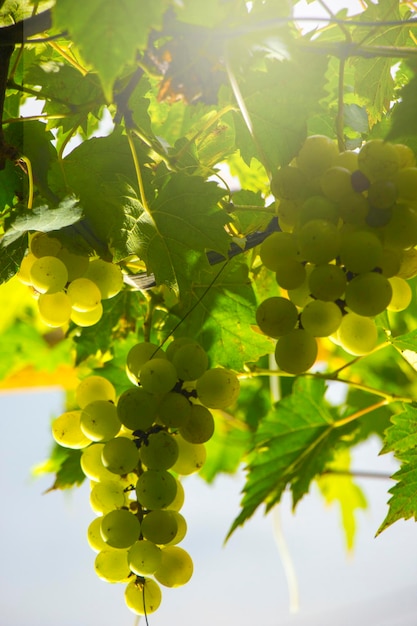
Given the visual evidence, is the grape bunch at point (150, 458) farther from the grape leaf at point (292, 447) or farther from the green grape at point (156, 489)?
the grape leaf at point (292, 447)

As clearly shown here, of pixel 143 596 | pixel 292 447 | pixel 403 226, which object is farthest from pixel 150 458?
pixel 292 447

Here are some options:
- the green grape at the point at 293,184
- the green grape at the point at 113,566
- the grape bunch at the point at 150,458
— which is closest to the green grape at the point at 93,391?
the grape bunch at the point at 150,458

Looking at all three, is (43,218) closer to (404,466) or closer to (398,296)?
(398,296)

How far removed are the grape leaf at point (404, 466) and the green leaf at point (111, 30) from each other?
396 millimetres

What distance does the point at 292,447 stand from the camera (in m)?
0.78

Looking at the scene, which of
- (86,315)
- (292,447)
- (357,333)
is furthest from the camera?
(292,447)

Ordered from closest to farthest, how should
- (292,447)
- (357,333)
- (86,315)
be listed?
(357,333)
(86,315)
(292,447)

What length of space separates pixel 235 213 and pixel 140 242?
11cm

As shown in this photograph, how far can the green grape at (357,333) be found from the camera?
1.46 feet

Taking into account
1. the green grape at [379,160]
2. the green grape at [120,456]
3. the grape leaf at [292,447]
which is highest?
the green grape at [379,160]

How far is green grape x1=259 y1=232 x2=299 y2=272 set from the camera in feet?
1.34

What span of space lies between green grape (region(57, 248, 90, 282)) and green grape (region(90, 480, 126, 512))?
0.53ft

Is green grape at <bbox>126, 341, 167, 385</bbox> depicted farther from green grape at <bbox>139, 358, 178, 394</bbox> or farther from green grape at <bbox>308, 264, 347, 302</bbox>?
green grape at <bbox>308, 264, 347, 302</bbox>

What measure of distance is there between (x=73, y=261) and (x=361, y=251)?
23 centimetres
